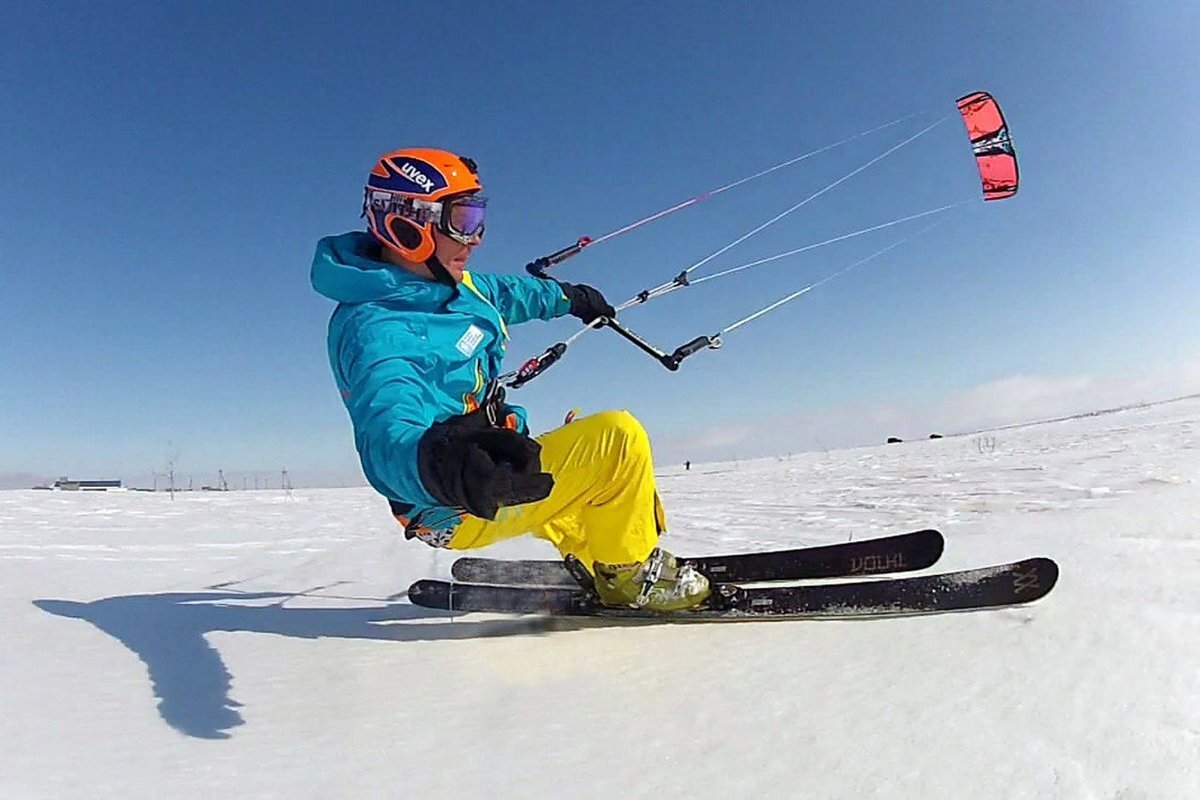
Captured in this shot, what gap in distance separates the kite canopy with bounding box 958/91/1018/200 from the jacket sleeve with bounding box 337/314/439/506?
582 cm

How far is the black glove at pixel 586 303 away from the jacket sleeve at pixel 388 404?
1772mm

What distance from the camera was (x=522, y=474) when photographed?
170 centimetres

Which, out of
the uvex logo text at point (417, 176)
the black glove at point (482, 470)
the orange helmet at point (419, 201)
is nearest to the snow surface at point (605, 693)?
the black glove at point (482, 470)

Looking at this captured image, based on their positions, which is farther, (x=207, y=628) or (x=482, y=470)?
(x=207, y=628)

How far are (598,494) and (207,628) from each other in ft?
5.15

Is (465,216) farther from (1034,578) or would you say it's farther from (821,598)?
(1034,578)

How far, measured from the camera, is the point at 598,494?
2.84 m

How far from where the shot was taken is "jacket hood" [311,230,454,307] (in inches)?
107

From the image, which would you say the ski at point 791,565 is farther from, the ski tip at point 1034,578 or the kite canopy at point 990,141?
the kite canopy at point 990,141

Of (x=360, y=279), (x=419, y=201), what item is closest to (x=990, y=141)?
(x=419, y=201)

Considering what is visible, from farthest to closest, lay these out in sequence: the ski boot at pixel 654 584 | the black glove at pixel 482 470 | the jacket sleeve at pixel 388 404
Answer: the ski boot at pixel 654 584, the jacket sleeve at pixel 388 404, the black glove at pixel 482 470

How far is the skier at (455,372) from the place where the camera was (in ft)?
8.36

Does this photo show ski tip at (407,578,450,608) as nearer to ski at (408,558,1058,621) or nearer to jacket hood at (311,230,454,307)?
ski at (408,558,1058,621)

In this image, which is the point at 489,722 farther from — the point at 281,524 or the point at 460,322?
the point at 281,524
